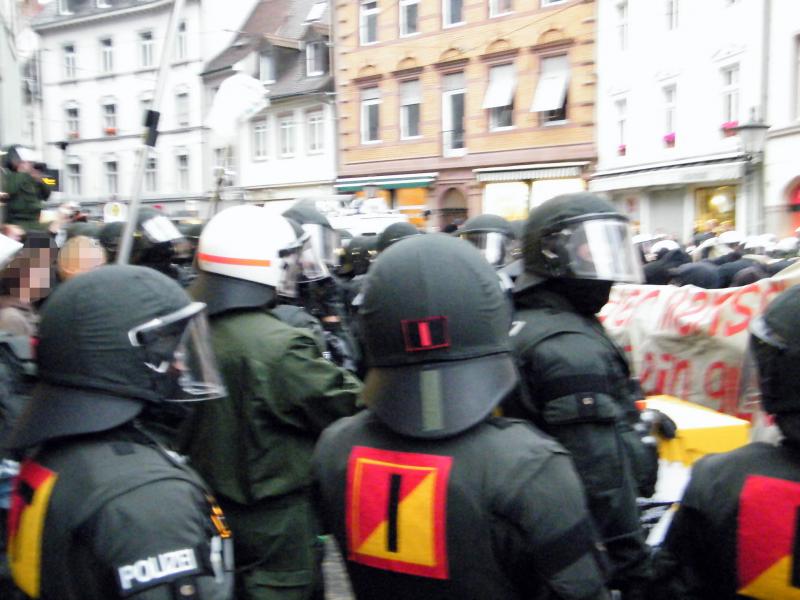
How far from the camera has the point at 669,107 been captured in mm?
19828

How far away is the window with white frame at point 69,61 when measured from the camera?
38.3m

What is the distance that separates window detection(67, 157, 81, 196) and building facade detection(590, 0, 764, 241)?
26.1m

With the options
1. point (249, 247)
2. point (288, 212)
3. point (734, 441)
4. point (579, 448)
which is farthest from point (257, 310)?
point (288, 212)

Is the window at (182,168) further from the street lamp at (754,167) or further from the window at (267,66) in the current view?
the street lamp at (754,167)

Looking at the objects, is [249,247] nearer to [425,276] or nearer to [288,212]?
[425,276]

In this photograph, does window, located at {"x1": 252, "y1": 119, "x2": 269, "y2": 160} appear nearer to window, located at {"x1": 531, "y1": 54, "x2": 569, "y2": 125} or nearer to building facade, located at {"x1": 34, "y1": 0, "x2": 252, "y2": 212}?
building facade, located at {"x1": 34, "y1": 0, "x2": 252, "y2": 212}

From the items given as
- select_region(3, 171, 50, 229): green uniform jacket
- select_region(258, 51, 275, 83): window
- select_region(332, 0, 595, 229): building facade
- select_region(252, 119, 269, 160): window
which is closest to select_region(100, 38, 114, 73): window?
select_region(258, 51, 275, 83): window

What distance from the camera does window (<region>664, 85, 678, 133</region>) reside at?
64.7 feet

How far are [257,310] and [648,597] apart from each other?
A: 158 cm

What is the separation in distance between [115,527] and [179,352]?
1.57 feet

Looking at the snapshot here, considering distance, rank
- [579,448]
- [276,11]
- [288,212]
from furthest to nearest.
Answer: [276,11] < [288,212] < [579,448]

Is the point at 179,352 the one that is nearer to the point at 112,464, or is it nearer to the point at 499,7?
the point at 112,464

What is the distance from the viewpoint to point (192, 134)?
34.7 meters

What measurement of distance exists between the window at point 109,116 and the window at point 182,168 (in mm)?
3779
